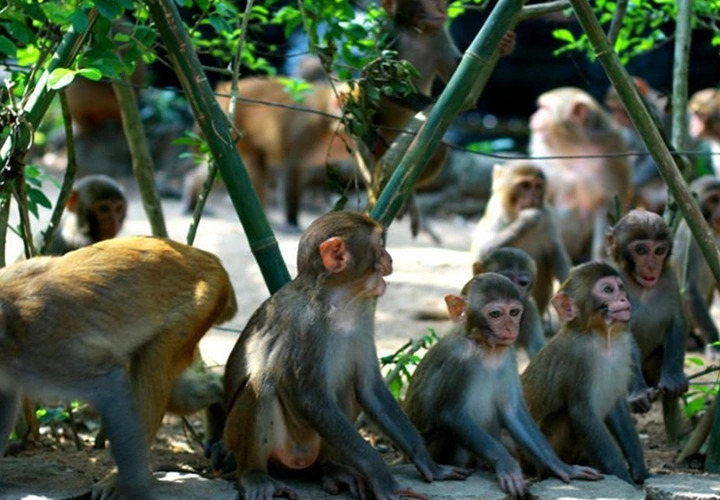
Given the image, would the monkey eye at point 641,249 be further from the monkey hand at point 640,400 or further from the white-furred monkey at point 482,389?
the white-furred monkey at point 482,389

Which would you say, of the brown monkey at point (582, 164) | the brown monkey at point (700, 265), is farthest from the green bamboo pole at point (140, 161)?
the brown monkey at point (582, 164)

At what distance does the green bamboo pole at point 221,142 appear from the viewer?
20.3ft

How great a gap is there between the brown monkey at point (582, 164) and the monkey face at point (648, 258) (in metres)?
5.87

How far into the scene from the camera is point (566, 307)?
660 cm

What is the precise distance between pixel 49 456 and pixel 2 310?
1.78m

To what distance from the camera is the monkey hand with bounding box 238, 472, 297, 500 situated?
5641 mm

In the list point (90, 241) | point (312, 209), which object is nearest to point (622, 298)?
point (90, 241)

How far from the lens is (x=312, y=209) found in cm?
1988

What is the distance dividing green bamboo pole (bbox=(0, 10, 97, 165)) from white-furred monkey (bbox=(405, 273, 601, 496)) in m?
2.14

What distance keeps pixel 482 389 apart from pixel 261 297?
5.62 metres

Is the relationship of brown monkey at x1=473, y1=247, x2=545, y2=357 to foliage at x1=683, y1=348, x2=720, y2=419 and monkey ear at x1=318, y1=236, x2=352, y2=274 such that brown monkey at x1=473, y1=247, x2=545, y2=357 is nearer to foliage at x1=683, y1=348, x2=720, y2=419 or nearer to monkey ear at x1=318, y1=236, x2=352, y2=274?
foliage at x1=683, y1=348, x2=720, y2=419

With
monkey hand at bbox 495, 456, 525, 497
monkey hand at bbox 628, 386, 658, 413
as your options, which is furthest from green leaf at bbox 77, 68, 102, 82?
monkey hand at bbox 628, 386, 658, 413

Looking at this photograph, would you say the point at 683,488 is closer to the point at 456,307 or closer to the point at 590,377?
the point at 590,377

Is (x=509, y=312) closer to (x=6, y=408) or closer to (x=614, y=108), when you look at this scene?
(x=6, y=408)
